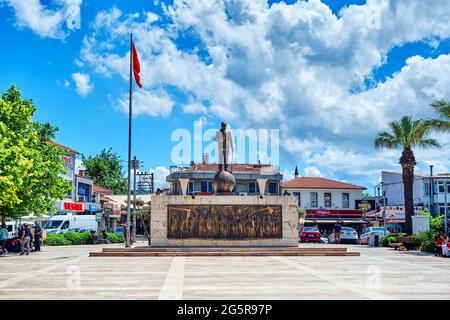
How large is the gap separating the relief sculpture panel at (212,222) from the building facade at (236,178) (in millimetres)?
29042

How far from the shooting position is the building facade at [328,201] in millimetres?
66125

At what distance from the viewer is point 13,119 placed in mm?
30391

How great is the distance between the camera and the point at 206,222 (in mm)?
26500

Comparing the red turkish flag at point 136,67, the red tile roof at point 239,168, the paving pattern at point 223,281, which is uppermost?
the red turkish flag at point 136,67

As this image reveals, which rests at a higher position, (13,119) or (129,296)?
(13,119)

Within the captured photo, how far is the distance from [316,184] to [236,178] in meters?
14.2

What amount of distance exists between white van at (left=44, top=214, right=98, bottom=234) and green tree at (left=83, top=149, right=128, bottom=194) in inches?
1709

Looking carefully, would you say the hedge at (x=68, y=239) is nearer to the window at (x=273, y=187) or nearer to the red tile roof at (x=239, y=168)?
the red tile roof at (x=239, y=168)

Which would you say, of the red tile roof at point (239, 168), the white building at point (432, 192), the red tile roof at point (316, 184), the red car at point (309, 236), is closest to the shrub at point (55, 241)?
the red car at point (309, 236)
